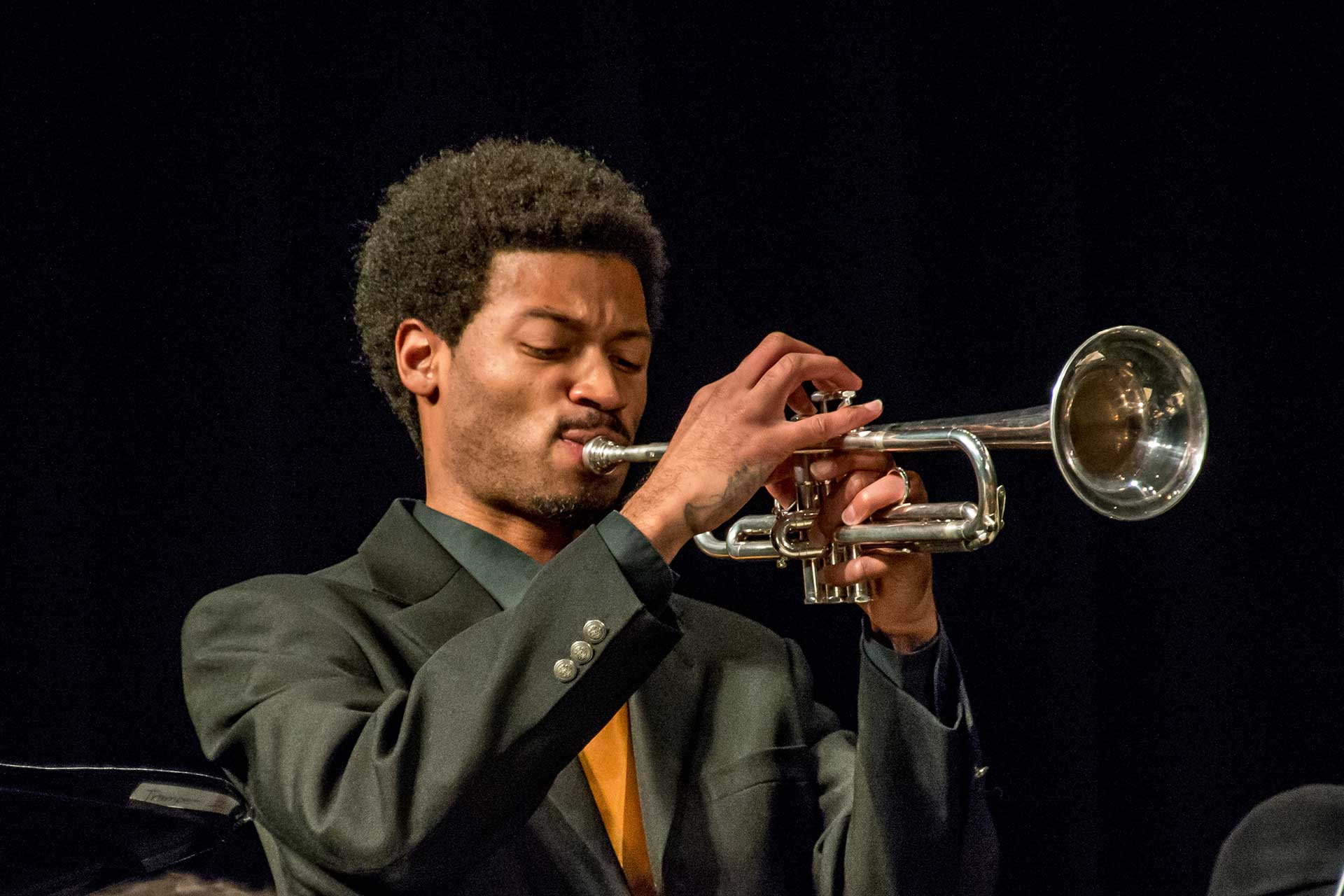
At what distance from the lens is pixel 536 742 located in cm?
150

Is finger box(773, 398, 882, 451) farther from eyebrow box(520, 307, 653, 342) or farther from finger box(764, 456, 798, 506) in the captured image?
eyebrow box(520, 307, 653, 342)

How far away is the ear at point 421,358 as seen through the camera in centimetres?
209

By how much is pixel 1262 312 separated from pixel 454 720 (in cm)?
173

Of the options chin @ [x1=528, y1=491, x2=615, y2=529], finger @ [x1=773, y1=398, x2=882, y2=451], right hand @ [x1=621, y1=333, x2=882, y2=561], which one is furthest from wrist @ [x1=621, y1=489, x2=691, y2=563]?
chin @ [x1=528, y1=491, x2=615, y2=529]

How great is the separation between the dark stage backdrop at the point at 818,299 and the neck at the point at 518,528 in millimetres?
547

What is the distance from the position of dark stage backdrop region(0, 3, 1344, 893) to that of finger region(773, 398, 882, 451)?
2.68 ft

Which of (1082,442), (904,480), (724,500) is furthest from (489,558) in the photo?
(1082,442)

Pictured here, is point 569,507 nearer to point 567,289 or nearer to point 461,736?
point 567,289

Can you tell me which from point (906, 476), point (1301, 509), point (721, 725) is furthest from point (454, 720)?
point (1301, 509)

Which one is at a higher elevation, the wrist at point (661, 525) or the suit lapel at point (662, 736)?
the wrist at point (661, 525)

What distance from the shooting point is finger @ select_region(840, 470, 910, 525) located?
176 centimetres

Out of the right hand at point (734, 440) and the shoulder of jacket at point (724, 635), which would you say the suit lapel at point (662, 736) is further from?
the right hand at point (734, 440)

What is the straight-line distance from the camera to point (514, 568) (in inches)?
75.7

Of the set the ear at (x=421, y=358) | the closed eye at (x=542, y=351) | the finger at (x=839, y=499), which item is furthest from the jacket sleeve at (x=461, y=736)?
the ear at (x=421, y=358)
